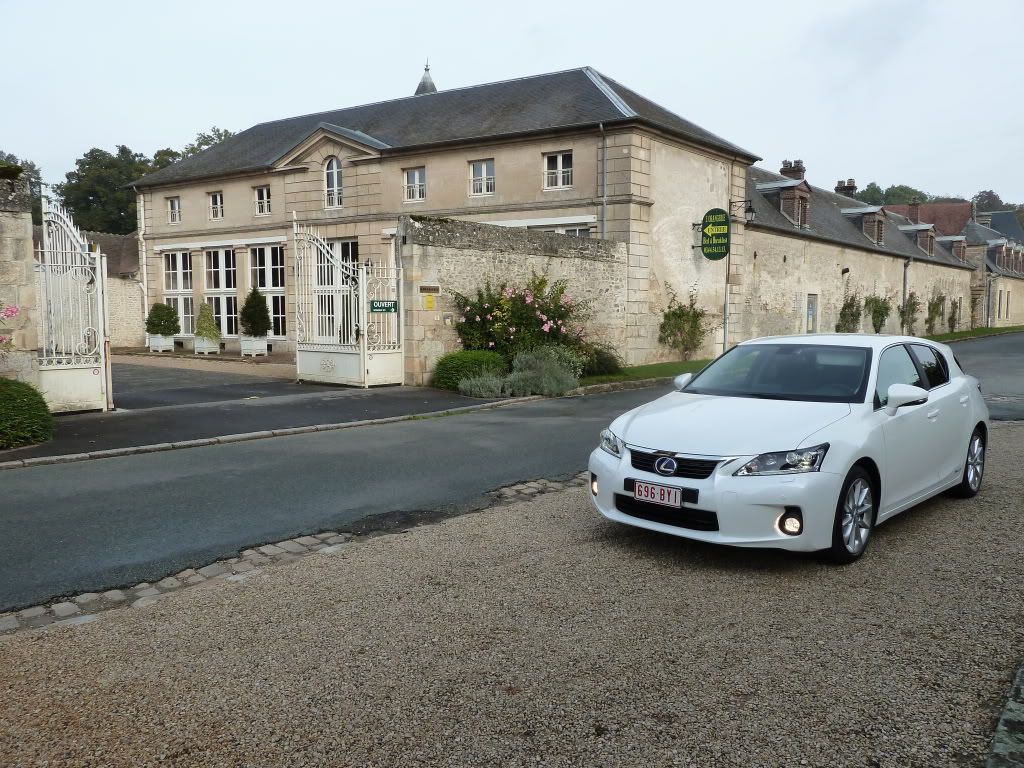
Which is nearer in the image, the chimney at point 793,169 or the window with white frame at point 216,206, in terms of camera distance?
the window with white frame at point 216,206

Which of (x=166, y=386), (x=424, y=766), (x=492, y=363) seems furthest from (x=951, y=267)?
(x=424, y=766)

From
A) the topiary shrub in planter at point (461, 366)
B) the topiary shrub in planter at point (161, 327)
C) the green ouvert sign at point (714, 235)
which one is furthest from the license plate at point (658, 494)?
the topiary shrub in planter at point (161, 327)

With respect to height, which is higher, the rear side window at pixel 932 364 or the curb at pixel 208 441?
the rear side window at pixel 932 364

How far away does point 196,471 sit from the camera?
838 centimetres

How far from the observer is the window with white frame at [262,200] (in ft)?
98.2

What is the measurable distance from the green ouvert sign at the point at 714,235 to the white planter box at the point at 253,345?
14.7 metres

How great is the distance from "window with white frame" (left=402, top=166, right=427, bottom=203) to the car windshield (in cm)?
2055

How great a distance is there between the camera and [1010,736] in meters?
3.12

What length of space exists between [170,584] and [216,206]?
1144 inches

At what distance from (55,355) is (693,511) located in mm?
9939

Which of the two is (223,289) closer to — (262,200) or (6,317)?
(262,200)

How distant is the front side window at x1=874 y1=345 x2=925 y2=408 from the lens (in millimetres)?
5871

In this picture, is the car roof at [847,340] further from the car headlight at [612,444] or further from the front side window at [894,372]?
the car headlight at [612,444]

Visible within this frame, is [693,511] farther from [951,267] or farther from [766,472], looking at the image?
[951,267]
